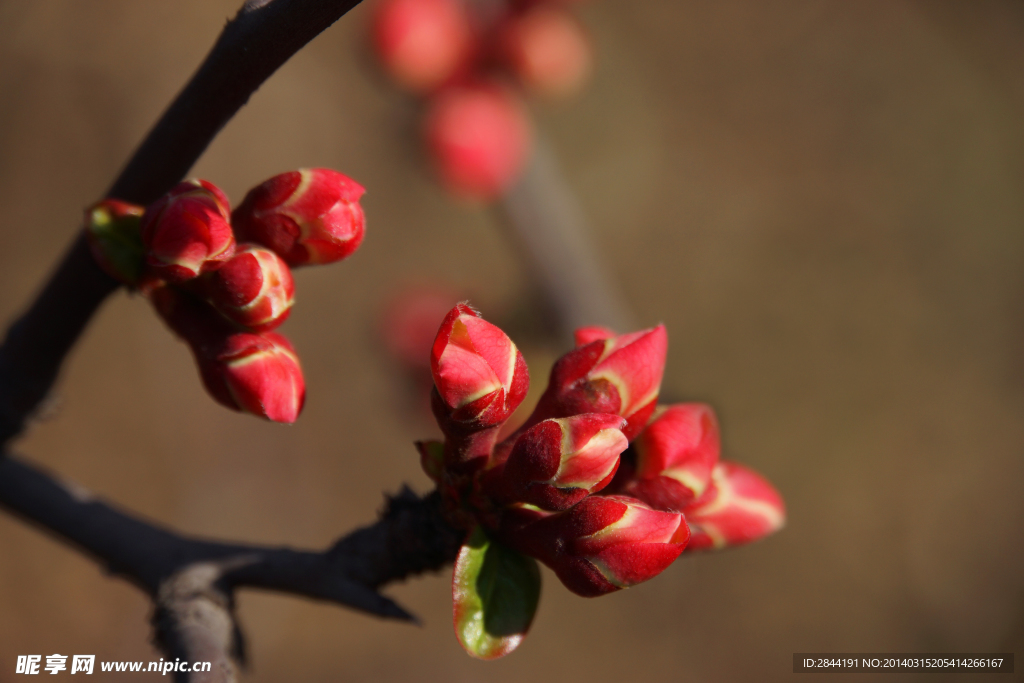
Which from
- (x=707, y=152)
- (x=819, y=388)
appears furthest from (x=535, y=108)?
(x=819, y=388)

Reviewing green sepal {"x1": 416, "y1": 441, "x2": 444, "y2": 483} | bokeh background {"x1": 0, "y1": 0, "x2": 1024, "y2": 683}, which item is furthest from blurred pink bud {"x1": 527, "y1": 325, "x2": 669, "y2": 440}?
bokeh background {"x1": 0, "y1": 0, "x2": 1024, "y2": 683}

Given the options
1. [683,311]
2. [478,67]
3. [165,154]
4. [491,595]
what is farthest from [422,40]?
[683,311]

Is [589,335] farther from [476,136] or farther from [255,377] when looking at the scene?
[476,136]

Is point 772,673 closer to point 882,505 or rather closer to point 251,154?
point 882,505

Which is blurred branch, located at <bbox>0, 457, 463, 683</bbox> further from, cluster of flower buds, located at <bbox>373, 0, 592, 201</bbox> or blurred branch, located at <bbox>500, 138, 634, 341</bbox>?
cluster of flower buds, located at <bbox>373, 0, 592, 201</bbox>

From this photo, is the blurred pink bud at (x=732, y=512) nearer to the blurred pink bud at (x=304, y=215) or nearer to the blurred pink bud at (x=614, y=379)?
the blurred pink bud at (x=614, y=379)

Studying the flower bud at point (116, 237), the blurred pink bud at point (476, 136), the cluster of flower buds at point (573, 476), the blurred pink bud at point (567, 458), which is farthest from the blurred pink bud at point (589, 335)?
the blurred pink bud at point (476, 136)
